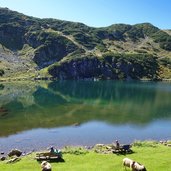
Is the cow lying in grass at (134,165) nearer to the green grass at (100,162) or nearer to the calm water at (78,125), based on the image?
the green grass at (100,162)

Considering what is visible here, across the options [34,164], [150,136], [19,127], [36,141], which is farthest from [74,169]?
[19,127]

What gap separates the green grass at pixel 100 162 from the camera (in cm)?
3509

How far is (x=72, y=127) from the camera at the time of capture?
8500 centimetres

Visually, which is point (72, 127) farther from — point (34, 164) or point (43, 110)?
point (34, 164)

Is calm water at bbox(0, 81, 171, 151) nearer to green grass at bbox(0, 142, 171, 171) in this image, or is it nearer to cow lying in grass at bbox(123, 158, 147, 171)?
green grass at bbox(0, 142, 171, 171)

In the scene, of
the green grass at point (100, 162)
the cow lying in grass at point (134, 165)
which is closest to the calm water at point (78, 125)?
the green grass at point (100, 162)

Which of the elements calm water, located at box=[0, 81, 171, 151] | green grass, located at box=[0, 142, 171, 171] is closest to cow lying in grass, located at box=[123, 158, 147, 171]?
green grass, located at box=[0, 142, 171, 171]

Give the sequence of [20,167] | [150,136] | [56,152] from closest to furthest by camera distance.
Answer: [20,167] < [56,152] < [150,136]

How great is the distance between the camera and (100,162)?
3794cm

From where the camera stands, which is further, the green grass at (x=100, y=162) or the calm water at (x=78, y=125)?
the calm water at (x=78, y=125)

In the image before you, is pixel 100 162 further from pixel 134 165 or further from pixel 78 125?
pixel 78 125

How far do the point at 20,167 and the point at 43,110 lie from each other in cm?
7749

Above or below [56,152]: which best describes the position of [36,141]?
below

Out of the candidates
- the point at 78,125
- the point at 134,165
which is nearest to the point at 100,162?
the point at 134,165
